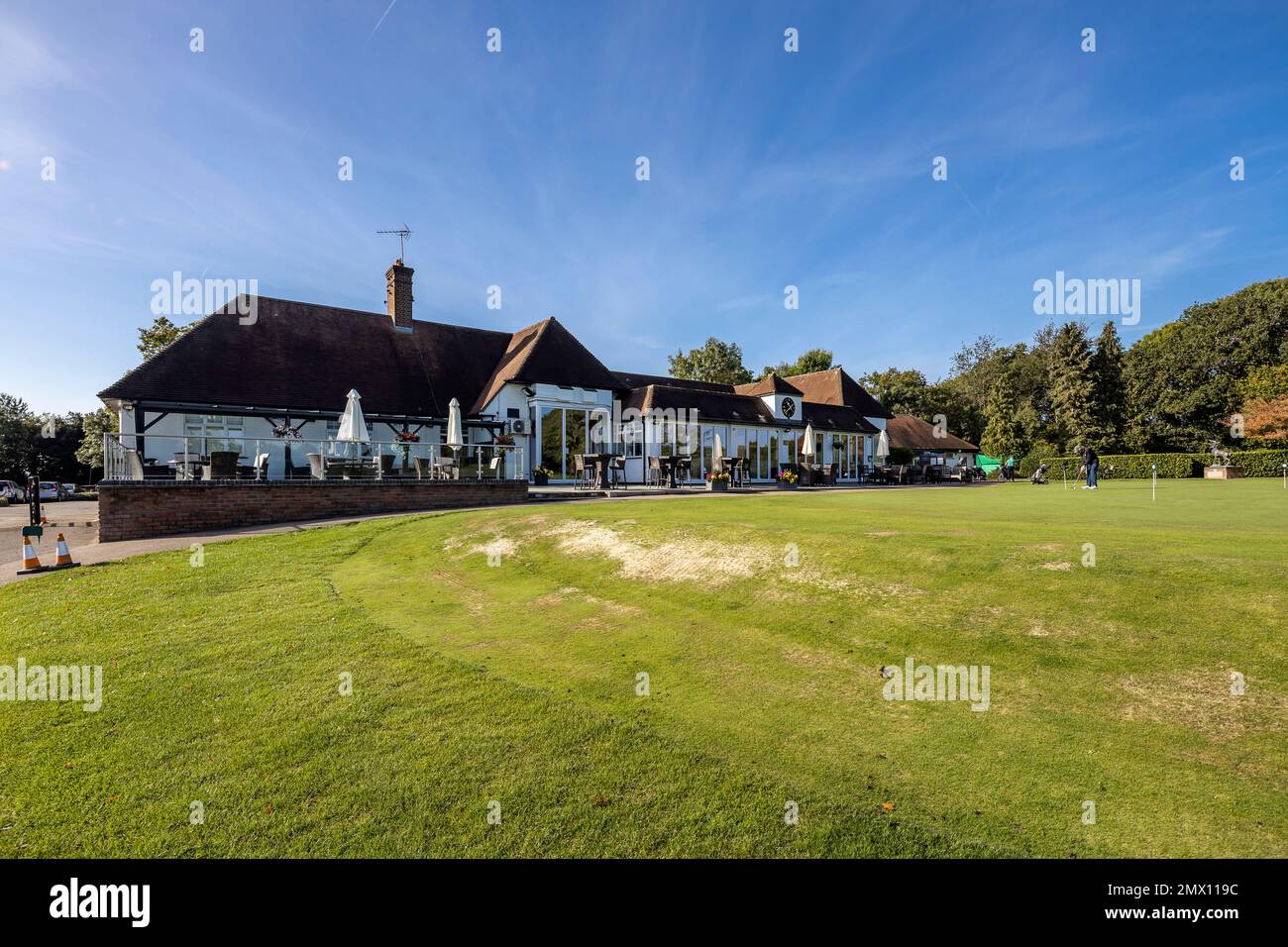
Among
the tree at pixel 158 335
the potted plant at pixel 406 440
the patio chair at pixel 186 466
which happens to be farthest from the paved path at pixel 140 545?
the tree at pixel 158 335

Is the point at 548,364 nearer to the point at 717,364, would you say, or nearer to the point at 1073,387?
the point at 717,364

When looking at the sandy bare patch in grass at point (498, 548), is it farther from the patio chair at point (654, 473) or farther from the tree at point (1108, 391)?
the tree at point (1108, 391)

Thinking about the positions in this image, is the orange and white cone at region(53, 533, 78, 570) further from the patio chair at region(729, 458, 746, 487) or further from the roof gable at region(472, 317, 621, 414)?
the patio chair at region(729, 458, 746, 487)

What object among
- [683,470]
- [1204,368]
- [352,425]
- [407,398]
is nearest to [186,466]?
[352,425]

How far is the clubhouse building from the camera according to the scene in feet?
69.6

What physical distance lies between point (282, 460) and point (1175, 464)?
54.3 m

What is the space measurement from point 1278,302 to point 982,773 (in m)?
69.3

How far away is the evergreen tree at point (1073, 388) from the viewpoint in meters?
47.3

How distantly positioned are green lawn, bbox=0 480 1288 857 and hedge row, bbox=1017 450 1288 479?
41.7 m

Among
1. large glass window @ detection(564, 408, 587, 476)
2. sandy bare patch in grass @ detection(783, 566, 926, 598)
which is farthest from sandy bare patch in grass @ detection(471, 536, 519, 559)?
large glass window @ detection(564, 408, 587, 476)

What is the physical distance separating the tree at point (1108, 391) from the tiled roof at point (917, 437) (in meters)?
10.0

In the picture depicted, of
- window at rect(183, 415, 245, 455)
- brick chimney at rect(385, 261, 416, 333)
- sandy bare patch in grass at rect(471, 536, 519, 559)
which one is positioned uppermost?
brick chimney at rect(385, 261, 416, 333)
